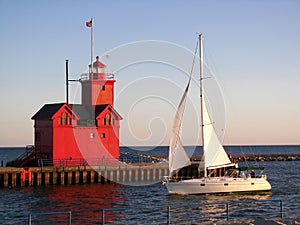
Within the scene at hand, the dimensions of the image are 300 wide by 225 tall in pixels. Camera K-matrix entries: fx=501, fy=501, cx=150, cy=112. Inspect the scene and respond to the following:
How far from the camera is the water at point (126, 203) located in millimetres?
31969

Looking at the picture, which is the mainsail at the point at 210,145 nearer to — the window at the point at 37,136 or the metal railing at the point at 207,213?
the metal railing at the point at 207,213

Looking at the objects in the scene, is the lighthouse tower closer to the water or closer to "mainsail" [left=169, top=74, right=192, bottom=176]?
the water

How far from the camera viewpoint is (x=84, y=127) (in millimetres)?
53844

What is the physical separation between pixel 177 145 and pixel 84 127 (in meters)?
15.0

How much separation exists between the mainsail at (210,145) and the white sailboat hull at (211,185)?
1.49 metres

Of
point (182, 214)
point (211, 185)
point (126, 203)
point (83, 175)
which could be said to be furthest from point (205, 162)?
point (83, 175)

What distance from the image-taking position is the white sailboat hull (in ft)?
138

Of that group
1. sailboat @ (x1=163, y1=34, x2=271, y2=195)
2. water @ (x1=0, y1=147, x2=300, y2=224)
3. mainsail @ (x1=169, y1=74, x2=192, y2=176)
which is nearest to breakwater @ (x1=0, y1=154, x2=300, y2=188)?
water @ (x1=0, y1=147, x2=300, y2=224)

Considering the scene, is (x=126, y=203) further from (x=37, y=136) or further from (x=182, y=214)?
(x=37, y=136)

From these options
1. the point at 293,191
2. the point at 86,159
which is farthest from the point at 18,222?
the point at 293,191

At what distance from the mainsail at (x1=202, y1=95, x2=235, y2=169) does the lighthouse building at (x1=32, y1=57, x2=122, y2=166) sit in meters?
14.9

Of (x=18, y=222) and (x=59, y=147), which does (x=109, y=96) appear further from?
(x=18, y=222)

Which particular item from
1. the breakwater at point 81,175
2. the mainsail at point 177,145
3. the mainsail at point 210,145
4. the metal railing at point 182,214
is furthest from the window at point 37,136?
the metal railing at point 182,214

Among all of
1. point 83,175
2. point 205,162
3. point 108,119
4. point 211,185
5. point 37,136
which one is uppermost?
point 108,119
